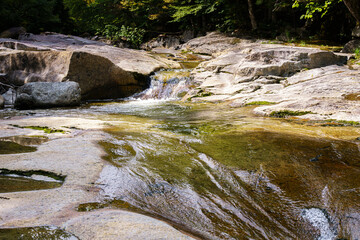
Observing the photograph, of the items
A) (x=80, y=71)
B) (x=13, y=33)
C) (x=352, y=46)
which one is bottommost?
(x=80, y=71)

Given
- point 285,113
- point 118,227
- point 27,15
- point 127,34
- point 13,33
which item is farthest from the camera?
point 127,34

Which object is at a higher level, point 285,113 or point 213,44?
point 213,44

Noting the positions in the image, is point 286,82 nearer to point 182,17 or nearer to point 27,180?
point 27,180

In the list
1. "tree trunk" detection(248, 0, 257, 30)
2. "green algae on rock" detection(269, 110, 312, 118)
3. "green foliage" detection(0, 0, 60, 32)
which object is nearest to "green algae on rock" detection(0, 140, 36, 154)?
"green algae on rock" detection(269, 110, 312, 118)

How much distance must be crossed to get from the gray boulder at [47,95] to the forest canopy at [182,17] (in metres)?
9.95

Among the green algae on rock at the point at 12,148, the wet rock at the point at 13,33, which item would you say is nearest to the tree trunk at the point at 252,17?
the wet rock at the point at 13,33

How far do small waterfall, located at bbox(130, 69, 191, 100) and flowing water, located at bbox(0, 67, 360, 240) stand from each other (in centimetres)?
613

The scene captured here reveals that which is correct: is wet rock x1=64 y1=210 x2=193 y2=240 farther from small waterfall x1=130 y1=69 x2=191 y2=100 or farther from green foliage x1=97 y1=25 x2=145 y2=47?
green foliage x1=97 y1=25 x2=145 y2=47

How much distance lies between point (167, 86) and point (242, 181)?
839 centimetres

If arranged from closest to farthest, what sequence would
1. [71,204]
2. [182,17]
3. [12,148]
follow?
[71,204] < [12,148] < [182,17]

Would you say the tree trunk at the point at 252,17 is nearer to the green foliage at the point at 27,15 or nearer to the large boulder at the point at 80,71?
the large boulder at the point at 80,71

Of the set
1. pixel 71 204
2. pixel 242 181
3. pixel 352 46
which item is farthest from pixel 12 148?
pixel 352 46

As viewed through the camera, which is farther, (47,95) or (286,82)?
(47,95)

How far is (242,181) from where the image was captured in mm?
2365
